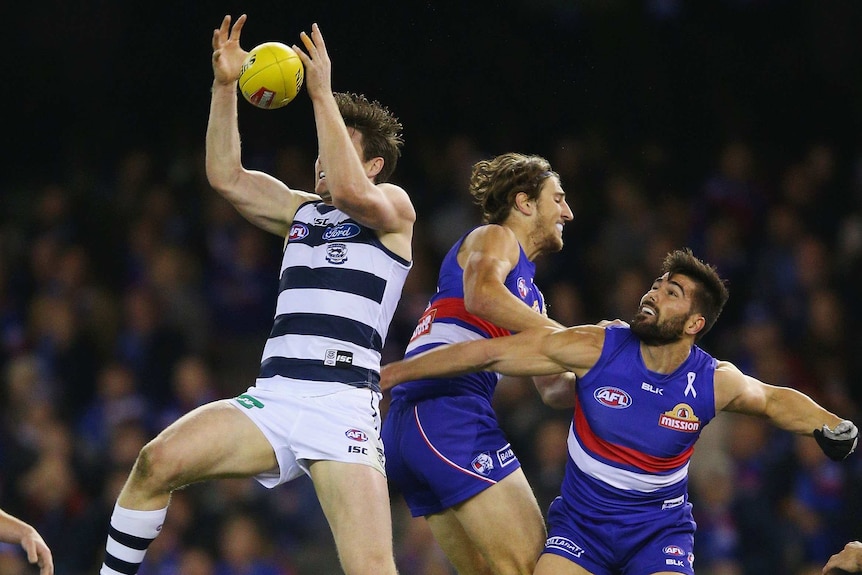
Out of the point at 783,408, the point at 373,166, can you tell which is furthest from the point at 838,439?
the point at 373,166

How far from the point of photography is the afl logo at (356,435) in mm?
4945

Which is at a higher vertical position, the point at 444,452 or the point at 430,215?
the point at 430,215

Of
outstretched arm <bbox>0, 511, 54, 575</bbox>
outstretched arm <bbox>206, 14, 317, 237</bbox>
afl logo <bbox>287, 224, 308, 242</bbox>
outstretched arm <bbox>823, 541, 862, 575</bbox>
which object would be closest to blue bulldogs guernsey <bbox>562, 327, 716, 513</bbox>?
outstretched arm <bbox>823, 541, 862, 575</bbox>

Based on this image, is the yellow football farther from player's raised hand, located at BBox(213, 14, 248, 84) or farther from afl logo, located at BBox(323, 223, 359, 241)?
afl logo, located at BBox(323, 223, 359, 241)

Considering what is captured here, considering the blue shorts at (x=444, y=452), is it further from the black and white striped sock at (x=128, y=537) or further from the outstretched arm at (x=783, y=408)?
the black and white striped sock at (x=128, y=537)

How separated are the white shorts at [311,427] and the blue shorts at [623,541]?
1.04 metres

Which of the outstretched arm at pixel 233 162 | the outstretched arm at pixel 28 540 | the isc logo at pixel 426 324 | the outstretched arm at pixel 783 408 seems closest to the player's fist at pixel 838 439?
the outstretched arm at pixel 783 408

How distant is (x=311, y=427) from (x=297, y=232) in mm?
960

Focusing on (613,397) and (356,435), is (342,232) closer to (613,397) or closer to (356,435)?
(356,435)

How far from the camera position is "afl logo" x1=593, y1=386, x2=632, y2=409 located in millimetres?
5395

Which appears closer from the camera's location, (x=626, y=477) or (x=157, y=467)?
(x=157, y=467)

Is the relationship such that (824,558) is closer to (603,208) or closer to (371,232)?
(603,208)

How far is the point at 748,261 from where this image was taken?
33.2 feet

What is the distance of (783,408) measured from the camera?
5395 millimetres
